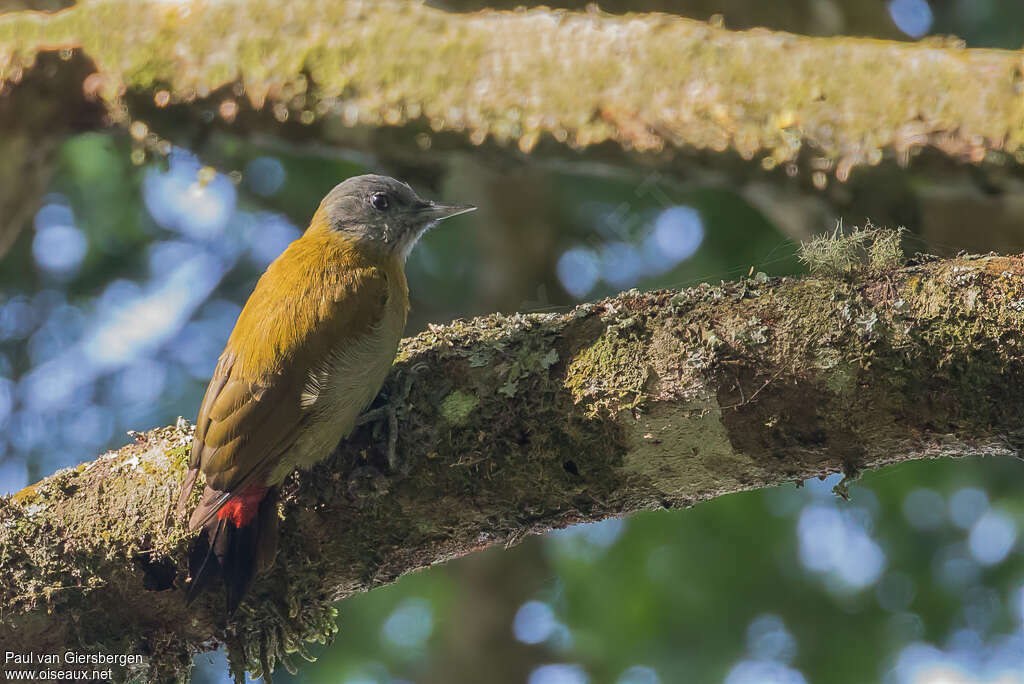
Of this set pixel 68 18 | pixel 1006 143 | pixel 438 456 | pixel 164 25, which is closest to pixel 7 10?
pixel 68 18

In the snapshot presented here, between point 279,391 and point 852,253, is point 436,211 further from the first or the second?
point 852,253

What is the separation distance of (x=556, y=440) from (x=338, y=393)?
0.82 m

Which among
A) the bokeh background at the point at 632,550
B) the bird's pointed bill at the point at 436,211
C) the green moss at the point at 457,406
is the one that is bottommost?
the bokeh background at the point at 632,550

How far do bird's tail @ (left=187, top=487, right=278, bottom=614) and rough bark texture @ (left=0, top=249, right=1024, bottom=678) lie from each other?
6cm

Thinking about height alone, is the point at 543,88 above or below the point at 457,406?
above

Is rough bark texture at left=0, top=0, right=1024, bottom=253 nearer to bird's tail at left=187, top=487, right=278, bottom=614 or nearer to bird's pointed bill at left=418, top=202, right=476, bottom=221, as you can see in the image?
bird's pointed bill at left=418, top=202, right=476, bottom=221

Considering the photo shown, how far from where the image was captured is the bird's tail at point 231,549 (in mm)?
2520

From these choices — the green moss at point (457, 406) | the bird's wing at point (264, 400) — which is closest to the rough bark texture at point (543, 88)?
the bird's wing at point (264, 400)

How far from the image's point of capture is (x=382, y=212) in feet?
13.2

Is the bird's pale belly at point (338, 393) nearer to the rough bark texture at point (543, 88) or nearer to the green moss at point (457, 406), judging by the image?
the green moss at point (457, 406)

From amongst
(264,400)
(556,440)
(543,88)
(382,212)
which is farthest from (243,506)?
(382,212)

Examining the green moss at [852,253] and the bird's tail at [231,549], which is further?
the bird's tail at [231,549]

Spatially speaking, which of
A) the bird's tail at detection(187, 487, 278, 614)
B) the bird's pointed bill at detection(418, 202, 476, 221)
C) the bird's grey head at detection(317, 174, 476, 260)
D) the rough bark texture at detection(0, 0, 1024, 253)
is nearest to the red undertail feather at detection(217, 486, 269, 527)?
the bird's tail at detection(187, 487, 278, 614)

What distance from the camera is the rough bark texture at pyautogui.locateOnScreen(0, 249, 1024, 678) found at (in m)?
2.09
